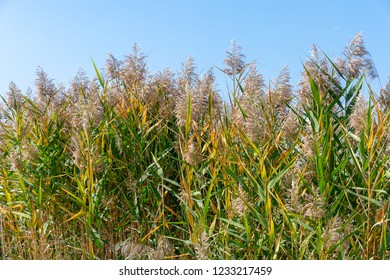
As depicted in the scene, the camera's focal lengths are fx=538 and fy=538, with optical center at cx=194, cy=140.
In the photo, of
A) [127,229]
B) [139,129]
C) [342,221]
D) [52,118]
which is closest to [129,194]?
[127,229]

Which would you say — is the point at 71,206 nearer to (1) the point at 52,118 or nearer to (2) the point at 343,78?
(1) the point at 52,118

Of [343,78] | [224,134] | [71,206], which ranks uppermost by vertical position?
[343,78]

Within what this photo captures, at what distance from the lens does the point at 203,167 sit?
125 inches

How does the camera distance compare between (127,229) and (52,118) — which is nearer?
(127,229)

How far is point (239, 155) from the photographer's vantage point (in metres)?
3.02

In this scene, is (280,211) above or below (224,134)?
below

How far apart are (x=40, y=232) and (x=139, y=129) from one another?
3.13ft

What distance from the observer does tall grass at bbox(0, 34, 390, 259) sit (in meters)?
2.76

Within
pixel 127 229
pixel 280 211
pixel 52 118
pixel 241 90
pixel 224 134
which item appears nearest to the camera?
pixel 280 211

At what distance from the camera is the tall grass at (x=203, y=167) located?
2.76m

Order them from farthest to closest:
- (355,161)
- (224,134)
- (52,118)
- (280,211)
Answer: (52,118), (224,134), (280,211), (355,161)

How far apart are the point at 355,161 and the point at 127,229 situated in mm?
1585

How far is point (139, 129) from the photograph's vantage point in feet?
11.5

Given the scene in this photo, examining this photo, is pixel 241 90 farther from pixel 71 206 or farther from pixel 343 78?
pixel 71 206
